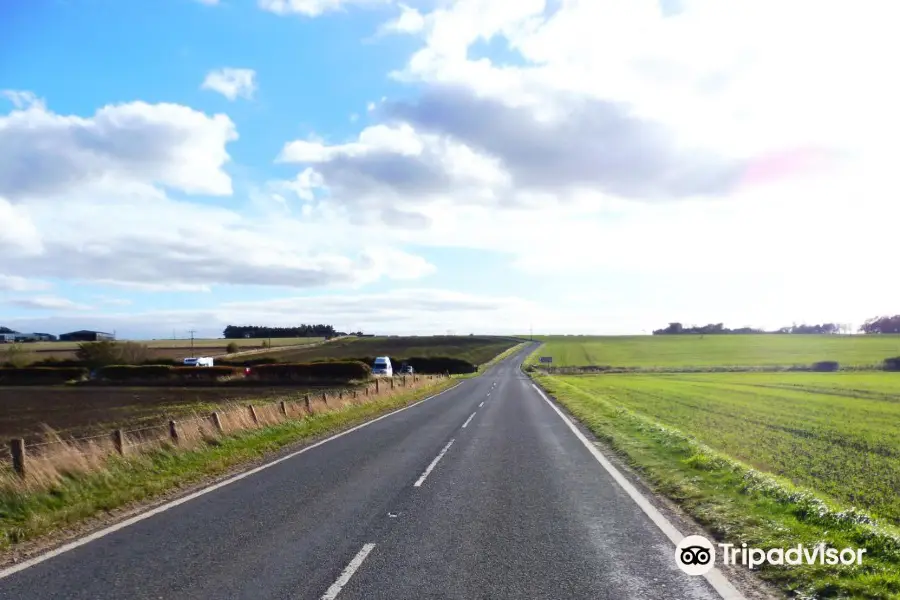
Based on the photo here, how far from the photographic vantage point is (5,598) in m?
6.08

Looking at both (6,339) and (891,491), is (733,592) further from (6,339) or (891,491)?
(6,339)

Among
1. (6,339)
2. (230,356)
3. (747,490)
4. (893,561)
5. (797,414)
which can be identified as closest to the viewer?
(893,561)

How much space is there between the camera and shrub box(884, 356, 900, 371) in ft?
267

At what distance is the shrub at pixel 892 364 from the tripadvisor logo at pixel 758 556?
A: 9117 cm

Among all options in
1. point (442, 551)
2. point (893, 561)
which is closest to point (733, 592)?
point (893, 561)

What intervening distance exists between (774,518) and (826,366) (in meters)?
86.5

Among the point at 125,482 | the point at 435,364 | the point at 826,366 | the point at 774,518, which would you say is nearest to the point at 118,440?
the point at 125,482

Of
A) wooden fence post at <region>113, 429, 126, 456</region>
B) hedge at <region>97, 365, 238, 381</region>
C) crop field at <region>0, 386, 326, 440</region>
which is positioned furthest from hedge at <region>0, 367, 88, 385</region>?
wooden fence post at <region>113, 429, 126, 456</region>

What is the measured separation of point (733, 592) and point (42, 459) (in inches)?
451

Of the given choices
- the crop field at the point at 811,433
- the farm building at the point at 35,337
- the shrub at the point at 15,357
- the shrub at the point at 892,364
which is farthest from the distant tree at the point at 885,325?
the farm building at the point at 35,337

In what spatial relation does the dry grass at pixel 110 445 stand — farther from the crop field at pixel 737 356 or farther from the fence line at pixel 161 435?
the crop field at pixel 737 356

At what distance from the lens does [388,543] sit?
7.62 metres

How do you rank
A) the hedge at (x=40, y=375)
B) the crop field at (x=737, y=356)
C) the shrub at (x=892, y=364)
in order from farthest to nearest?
the crop field at (x=737, y=356)
the shrub at (x=892, y=364)
the hedge at (x=40, y=375)

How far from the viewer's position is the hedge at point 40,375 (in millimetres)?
67500
